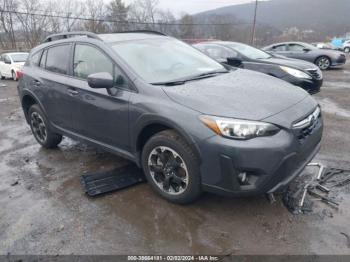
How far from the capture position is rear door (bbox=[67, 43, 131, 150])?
3274mm

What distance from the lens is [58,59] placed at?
4.25 metres

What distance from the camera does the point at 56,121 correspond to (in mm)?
4367

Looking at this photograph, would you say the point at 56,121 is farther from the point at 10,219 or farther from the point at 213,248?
the point at 213,248

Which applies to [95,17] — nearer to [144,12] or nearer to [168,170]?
[144,12]

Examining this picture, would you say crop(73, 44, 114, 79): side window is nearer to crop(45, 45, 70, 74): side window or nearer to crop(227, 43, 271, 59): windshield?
crop(45, 45, 70, 74): side window

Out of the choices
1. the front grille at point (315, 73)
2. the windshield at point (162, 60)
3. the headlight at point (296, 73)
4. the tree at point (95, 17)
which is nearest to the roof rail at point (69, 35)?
the windshield at point (162, 60)

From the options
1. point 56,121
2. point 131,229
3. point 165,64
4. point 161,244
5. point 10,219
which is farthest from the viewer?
point 56,121

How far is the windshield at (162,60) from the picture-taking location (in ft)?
10.8

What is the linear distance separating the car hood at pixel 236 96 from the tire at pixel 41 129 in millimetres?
2562

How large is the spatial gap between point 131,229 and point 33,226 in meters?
0.99

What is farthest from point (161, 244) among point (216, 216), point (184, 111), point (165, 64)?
point (165, 64)

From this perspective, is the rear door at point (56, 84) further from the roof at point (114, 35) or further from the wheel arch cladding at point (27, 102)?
the wheel arch cladding at point (27, 102)

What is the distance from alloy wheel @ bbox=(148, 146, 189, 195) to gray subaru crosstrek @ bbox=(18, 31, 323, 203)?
0.01 metres

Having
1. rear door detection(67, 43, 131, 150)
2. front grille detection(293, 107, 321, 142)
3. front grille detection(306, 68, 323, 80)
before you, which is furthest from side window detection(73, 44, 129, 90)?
front grille detection(306, 68, 323, 80)
